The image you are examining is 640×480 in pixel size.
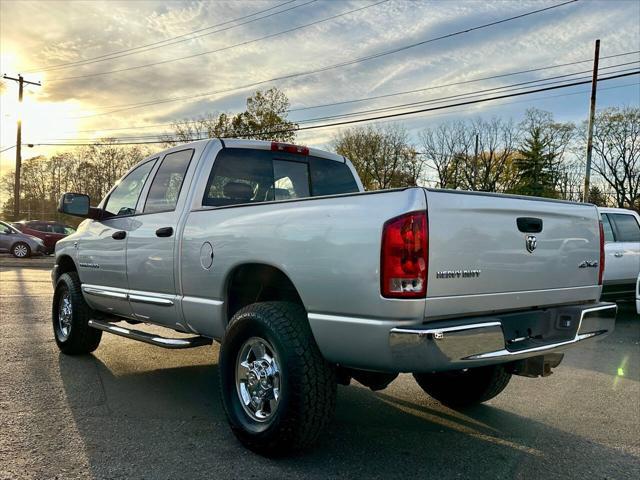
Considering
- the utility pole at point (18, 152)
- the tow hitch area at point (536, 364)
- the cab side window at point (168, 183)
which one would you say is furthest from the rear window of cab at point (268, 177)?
the utility pole at point (18, 152)

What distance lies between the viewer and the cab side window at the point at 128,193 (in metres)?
5.02

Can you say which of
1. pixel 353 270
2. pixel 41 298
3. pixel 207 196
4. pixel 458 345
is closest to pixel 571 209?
pixel 458 345

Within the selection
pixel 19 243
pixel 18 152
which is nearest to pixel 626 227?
pixel 19 243

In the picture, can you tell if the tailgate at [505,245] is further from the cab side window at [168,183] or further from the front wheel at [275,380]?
the cab side window at [168,183]

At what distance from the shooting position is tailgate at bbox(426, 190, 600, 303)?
9.11 feet

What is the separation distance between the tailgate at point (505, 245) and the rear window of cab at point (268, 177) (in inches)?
79.1

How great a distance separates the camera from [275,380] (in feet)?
10.8

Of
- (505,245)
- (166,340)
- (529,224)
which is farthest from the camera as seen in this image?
(166,340)

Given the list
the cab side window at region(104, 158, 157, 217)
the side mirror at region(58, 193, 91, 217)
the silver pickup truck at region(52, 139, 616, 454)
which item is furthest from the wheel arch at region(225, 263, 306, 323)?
the side mirror at region(58, 193, 91, 217)

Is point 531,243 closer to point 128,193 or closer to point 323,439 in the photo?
point 323,439

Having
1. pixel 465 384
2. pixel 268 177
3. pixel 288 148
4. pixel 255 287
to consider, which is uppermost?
pixel 288 148

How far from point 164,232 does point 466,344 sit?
8.13 feet

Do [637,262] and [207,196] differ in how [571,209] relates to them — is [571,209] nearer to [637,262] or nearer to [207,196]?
[207,196]

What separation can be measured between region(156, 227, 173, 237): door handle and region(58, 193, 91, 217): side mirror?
4.02 ft
